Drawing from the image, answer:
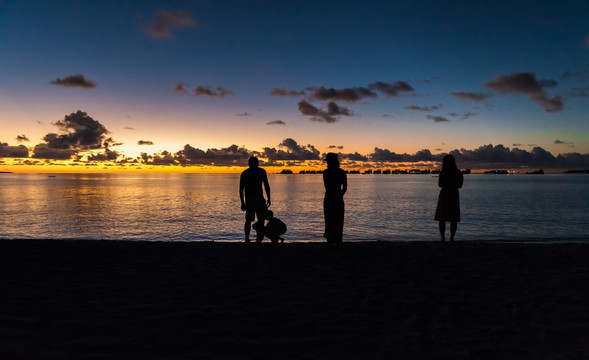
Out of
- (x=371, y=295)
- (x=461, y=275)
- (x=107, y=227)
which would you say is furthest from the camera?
(x=107, y=227)

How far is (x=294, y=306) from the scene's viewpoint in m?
5.71

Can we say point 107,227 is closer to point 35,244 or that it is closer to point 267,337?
point 35,244

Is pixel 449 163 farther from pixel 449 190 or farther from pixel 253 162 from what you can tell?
pixel 253 162

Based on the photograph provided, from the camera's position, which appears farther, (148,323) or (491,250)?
(491,250)

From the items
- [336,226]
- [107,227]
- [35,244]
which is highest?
[336,226]

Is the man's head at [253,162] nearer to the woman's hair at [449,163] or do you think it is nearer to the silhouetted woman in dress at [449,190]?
the silhouetted woman in dress at [449,190]

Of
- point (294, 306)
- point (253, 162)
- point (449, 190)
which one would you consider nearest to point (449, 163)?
point (449, 190)

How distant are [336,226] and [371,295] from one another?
4.69 meters

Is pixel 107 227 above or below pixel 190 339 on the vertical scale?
below

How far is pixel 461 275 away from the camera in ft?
25.6

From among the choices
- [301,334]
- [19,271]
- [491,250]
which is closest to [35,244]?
[19,271]

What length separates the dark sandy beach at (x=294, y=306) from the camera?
4.22 metres

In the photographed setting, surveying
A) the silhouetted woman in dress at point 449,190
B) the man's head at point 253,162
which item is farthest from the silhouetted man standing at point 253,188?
the silhouetted woman in dress at point 449,190

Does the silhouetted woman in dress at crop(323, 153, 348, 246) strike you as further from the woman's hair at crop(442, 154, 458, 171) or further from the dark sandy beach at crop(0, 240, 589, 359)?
the woman's hair at crop(442, 154, 458, 171)
